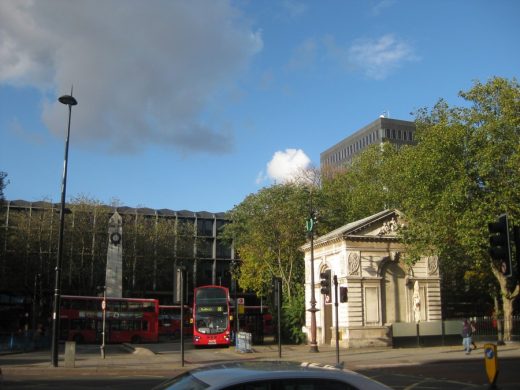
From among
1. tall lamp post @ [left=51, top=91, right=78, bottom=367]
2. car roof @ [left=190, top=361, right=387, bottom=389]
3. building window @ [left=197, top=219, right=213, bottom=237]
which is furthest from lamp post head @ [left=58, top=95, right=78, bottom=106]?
building window @ [left=197, top=219, right=213, bottom=237]

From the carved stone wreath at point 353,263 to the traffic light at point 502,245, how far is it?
22791 millimetres

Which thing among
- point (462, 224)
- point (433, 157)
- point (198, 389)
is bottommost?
point (198, 389)

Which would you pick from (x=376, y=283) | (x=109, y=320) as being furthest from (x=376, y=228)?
(x=109, y=320)

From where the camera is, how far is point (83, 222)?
5616cm

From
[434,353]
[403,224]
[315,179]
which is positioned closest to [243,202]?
[315,179]

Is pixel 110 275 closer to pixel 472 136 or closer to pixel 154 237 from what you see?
pixel 472 136

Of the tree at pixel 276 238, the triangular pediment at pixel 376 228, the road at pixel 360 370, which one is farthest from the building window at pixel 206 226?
the road at pixel 360 370

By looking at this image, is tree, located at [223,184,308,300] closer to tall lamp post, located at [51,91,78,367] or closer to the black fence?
the black fence

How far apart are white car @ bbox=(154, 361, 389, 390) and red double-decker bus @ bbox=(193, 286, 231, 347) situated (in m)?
33.9

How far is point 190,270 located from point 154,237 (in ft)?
57.7

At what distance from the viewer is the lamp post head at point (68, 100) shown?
77.9ft

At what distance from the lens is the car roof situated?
439cm

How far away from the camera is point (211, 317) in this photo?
125 ft

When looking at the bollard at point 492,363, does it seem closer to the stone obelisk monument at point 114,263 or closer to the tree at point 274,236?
the stone obelisk monument at point 114,263
